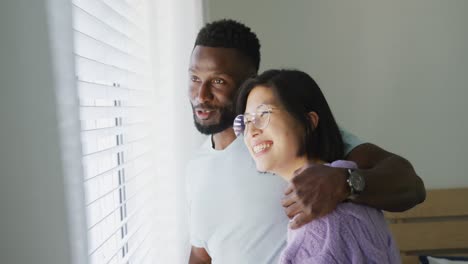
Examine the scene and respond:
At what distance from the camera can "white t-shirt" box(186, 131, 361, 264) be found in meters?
1.07

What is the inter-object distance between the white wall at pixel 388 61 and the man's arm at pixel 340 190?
161 centimetres

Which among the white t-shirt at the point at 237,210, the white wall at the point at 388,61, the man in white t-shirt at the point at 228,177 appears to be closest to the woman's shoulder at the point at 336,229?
the man in white t-shirt at the point at 228,177

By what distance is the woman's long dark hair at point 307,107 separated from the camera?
776 mm

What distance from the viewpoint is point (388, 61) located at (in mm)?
2369

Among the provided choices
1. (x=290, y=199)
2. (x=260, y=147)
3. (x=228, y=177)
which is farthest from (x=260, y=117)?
(x=228, y=177)

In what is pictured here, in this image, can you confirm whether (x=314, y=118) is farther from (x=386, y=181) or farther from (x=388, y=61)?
(x=388, y=61)

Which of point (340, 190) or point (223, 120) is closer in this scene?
point (340, 190)

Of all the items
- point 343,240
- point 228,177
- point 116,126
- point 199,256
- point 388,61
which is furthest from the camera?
point 388,61

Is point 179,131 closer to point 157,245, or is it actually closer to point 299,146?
point 157,245

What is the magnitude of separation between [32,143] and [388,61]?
231 cm

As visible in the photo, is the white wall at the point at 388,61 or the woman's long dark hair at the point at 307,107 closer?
→ the woman's long dark hair at the point at 307,107

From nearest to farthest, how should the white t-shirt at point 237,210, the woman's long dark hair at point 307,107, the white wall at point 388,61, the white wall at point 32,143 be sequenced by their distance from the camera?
the white wall at point 32,143 < the woman's long dark hair at point 307,107 < the white t-shirt at point 237,210 < the white wall at point 388,61

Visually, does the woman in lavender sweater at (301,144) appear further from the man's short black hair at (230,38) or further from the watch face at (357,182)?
the man's short black hair at (230,38)

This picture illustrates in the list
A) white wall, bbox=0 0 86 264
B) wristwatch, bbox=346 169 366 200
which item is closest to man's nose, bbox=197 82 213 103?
wristwatch, bbox=346 169 366 200
